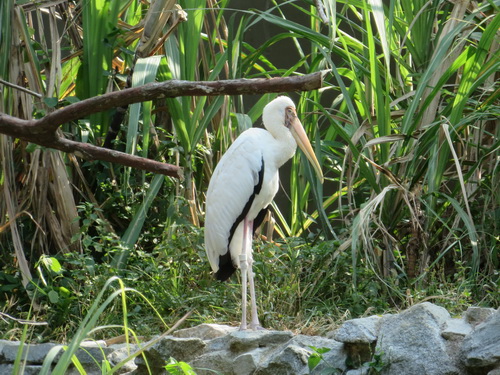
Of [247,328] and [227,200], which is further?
[227,200]

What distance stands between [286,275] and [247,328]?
49 centimetres

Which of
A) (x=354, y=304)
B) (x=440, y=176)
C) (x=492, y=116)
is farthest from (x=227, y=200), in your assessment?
(x=492, y=116)

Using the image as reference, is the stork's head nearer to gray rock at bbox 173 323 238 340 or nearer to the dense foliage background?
the dense foliage background

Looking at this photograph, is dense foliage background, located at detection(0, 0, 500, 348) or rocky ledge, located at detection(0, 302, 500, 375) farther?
dense foliage background, located at detection(0, 0, 500, 348)

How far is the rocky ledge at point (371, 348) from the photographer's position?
8.99 feet

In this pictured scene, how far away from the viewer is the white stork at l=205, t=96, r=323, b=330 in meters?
3.74

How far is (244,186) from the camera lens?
3730 millimetres

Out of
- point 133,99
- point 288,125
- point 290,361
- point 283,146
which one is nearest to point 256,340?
point 290,361

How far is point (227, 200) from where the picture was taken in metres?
3.76

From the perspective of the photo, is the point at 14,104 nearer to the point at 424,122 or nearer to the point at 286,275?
the point at 286,275

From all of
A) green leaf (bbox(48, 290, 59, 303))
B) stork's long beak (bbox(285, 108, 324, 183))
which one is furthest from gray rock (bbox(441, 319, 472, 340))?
green leaf (bbox(48, 290, 59, 303))

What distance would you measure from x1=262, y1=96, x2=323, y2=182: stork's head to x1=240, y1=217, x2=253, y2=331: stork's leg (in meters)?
0.40

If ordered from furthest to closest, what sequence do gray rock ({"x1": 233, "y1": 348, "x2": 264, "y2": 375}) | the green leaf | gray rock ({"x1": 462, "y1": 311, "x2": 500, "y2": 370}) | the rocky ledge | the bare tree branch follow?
1. the green leaf
2. gray rock ({"x1": 233, "y1": 348, "x2": 264, "y2": 375})
3. the rocky ledge
4. gray rock ({"x1": 462, "y1": 311, "x2": 500, "y2": 370})
5. the bare tree branch

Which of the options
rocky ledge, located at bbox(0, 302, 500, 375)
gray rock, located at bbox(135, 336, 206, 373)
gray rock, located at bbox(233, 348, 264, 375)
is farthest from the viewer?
gray rock, located at bbox(135, 336, 206, 373)
